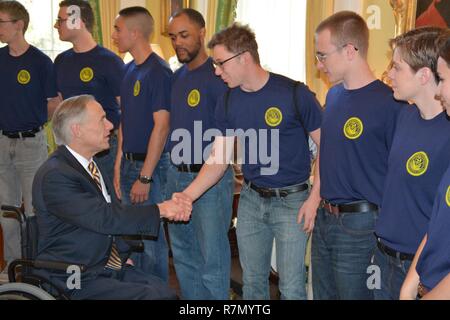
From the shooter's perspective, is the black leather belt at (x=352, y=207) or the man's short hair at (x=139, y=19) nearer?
the black leather belt at (x=352, y=207)

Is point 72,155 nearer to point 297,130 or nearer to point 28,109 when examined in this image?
point 297,130

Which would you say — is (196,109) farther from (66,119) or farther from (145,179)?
(66,119)

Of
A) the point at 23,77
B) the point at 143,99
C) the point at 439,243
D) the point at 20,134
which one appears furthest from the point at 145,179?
the point at 439,243

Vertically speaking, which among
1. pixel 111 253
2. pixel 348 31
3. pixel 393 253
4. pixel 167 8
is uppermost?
pixel 167 8

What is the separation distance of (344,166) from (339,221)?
27 cm

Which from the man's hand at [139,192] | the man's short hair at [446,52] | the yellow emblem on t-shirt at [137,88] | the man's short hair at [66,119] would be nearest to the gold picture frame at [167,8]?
the yellow emblem on t-shirt at [137,88]

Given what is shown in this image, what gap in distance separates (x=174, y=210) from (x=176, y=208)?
34 millimetres

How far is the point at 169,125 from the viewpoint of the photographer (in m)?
4.48

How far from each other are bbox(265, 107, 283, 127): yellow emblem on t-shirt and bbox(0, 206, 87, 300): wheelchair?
1250 mm

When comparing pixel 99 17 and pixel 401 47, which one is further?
pixel 99 17

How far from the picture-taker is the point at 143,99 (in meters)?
4.51

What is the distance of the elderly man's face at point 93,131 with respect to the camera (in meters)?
3.30

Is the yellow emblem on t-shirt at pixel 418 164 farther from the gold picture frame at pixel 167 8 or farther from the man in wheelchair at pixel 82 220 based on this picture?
the gold picture frame at pixel 167 8

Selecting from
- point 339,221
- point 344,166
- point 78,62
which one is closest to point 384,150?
point 344,166
